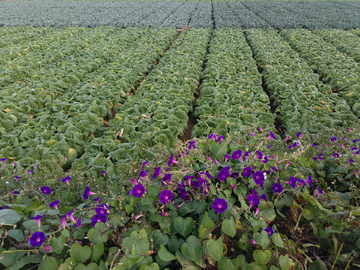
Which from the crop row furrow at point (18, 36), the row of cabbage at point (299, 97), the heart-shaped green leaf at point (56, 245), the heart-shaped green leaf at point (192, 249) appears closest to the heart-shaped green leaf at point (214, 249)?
the heart-shaped green leaf at point (192, 249)

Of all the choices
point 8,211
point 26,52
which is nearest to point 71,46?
point 26,52

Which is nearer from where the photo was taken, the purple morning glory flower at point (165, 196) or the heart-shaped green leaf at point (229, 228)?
the heart-shaped green leaf at point (229, 228)

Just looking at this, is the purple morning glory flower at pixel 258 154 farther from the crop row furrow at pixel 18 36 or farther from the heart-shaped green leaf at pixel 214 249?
the crop row furrow at pixel 18 36

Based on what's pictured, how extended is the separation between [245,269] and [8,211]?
67.1 inches

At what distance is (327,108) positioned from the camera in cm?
487

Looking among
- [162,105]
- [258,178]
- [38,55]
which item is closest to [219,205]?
[258,178]

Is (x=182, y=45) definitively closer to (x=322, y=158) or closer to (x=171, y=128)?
(x=171, y=128)

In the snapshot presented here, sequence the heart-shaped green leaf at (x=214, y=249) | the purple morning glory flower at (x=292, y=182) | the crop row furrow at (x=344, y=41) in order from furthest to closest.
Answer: the crop row furrow at (x=344, y=41), the purple morning glory flower at (x=292, y=182), the heart-shaped green leaf at (x=214, y=249)

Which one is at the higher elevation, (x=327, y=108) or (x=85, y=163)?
(x=327, y=108)

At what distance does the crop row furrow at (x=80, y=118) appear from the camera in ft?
12.3

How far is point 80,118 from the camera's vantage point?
4.53 meters

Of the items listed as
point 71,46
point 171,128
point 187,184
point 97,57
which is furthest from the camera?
point 71,46

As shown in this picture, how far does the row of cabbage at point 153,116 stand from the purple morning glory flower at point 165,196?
1.81 meters

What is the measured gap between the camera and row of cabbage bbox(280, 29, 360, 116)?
560 cm
